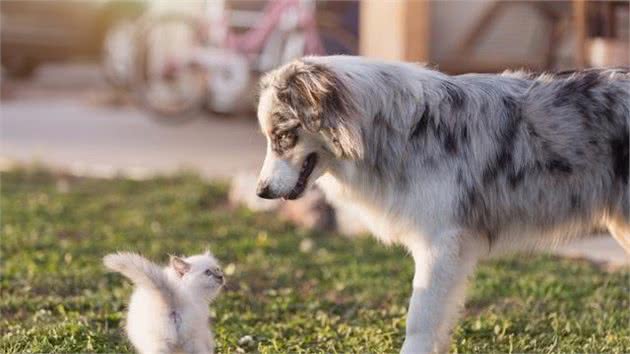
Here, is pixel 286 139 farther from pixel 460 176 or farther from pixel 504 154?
pixel 504 154

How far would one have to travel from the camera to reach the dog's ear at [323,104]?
5016mm

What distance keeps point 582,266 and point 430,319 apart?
3.05 m

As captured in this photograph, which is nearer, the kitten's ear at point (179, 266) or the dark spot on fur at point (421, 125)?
the kitten's ear at point (179, 266)

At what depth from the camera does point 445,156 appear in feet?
17.1

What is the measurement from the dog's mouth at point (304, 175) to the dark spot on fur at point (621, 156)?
1.36m

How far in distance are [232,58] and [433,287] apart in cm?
795

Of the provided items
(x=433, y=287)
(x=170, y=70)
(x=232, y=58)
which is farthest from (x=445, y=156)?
(x=170, y=70)

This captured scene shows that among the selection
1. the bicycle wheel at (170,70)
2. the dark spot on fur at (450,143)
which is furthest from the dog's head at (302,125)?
the bicycle wheel at (170,70)

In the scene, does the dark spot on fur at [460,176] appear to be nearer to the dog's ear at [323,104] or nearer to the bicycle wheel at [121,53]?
the dog's ear at [323,104]

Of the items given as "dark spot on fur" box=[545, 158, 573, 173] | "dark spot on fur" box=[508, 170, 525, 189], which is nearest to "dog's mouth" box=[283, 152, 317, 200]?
"dark spot on fur" box=[508, 170, 525, 189]

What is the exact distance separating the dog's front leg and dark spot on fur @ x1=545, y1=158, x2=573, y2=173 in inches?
21.1

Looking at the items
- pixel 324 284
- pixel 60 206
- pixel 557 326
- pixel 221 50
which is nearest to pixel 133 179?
pixel 60 206

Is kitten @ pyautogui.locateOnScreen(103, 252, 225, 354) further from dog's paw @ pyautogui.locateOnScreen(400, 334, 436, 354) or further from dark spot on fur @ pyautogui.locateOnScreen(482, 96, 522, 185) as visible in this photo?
dark spot on fur @ pyautogui.locateOnScreen(482, 96, 522, 185)

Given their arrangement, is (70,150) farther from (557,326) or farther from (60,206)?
(557,326)
